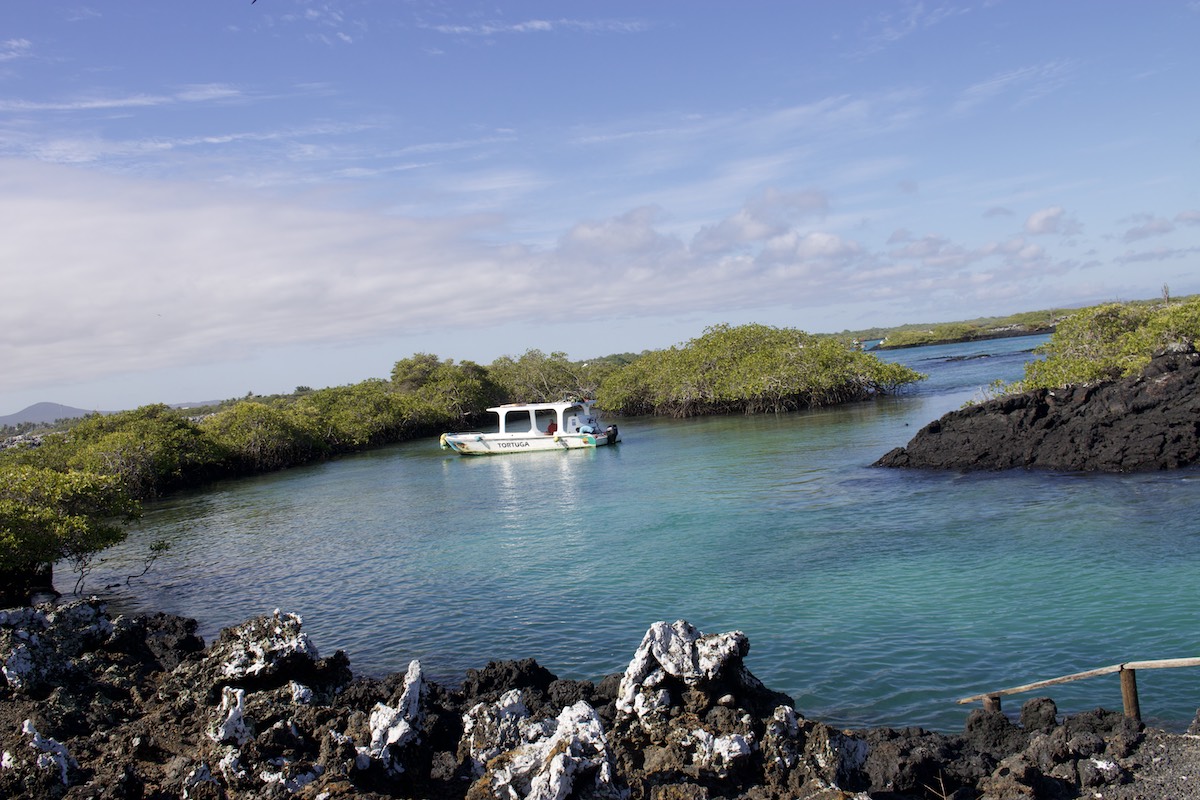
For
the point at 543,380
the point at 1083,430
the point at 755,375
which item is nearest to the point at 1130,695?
the point at 1083,430

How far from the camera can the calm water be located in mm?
9828

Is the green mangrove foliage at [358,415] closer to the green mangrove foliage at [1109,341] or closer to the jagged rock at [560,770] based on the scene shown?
the jagged rock at [560,770]

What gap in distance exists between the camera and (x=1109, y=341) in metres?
28.5

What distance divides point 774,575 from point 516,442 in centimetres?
2672

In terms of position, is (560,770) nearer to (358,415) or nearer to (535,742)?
(535,742)

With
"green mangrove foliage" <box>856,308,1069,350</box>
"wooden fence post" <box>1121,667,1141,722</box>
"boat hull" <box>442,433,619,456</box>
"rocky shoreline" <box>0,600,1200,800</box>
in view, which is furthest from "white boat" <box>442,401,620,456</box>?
"green mangrove foliage" <box>856,308,1069,350</box>

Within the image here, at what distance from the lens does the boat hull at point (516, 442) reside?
38.7 meters

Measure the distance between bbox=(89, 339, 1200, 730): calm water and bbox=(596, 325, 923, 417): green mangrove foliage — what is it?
17.6 metres

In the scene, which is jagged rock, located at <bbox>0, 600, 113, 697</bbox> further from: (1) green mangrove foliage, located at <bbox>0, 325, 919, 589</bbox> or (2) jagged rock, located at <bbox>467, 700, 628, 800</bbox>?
(2) jagged rock, located at <bbox>467, 700, 628, 800</bbox>

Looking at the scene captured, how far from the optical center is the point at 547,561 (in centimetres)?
1703

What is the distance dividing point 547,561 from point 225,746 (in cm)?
982

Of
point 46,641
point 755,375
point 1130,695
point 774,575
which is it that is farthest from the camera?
point 755,375

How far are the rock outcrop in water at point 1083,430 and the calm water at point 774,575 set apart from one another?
3.31ft

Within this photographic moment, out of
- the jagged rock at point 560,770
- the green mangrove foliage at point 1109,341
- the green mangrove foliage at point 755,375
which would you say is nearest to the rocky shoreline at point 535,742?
the jagged rock at point 560,770
